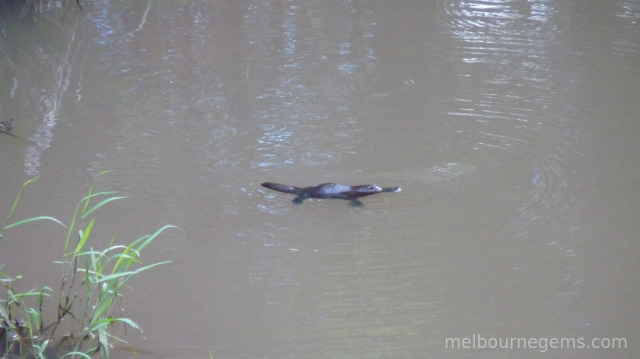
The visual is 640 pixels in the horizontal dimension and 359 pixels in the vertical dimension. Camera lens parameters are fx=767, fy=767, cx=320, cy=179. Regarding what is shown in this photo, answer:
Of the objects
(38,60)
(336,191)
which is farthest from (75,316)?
(38,60)

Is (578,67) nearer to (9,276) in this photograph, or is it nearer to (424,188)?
(424,188)

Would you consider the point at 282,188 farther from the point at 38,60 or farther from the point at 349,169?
the point at 38,60

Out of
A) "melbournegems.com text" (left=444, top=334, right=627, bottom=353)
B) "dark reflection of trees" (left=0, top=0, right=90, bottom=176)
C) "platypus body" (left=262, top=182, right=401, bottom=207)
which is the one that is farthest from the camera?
"dark reflection of trees" (left=0, top=0, right=90, bottom=176)

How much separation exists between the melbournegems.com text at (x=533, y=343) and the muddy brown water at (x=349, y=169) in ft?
0.08

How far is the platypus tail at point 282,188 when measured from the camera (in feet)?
14.0

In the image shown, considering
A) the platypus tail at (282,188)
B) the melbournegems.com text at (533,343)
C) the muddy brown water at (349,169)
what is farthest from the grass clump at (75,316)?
the melbournegems.com text at (533,343)

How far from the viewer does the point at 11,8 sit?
321 inches

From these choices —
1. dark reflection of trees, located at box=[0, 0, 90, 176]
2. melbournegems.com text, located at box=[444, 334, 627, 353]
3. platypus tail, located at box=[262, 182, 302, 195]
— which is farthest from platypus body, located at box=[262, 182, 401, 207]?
dark reflection of trees, located at box=[0, 0, 90, 176]

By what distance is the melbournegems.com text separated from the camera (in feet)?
10.4

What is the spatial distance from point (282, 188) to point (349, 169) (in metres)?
0.55

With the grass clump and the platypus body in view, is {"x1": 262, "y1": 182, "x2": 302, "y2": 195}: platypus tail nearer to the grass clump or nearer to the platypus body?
the platypus body

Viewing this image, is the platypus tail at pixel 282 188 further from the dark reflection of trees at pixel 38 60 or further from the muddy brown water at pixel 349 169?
the dark reflection of trees at pixel 38 60

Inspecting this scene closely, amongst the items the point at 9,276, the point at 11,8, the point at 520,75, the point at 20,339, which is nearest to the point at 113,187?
the point at 9,276

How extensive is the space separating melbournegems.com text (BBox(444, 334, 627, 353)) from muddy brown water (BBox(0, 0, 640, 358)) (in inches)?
0.9
